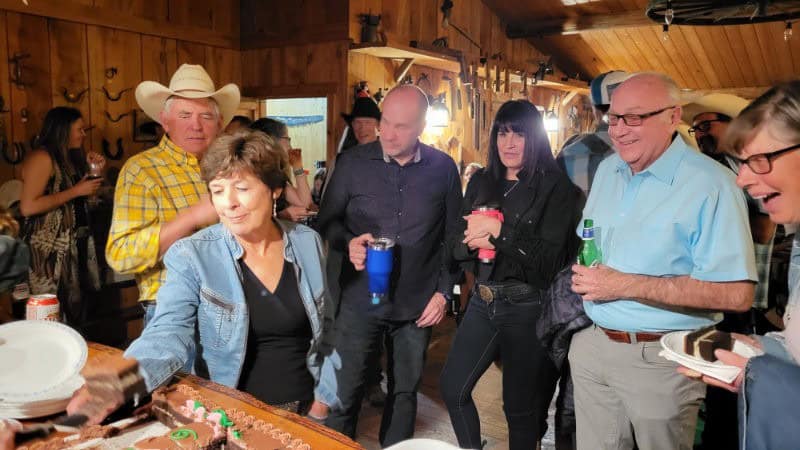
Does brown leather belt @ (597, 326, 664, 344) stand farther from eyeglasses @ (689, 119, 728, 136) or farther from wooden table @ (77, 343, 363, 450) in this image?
eyeglasses @ (689, 119, 728, 136)

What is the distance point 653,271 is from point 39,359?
193 centimetres

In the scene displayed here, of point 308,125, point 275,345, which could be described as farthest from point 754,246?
point 308,125

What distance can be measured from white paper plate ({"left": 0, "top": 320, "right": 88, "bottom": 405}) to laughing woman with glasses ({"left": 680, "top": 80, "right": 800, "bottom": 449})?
1.72 metres

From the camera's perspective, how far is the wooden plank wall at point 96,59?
4551 millimetres

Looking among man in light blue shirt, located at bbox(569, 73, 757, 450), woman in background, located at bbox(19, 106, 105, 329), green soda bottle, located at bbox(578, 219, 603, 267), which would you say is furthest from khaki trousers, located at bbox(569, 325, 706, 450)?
woman in background, located at bbox(19, 106, 105, 329)

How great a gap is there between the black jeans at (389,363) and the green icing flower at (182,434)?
1392mm

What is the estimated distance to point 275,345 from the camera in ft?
6.75

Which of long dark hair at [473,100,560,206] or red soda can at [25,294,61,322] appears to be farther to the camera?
long dark hair at [473,100,560,206]

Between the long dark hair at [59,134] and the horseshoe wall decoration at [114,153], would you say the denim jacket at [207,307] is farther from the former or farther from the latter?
the horseshoe wall decoration at [114,153]

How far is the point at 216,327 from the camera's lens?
1.94m

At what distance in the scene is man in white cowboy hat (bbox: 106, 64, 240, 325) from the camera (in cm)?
231

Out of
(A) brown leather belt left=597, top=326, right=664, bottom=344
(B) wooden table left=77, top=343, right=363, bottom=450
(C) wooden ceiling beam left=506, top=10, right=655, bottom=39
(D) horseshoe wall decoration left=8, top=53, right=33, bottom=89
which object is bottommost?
(B) wooden table left=77, top=343, right=363, bottom=450

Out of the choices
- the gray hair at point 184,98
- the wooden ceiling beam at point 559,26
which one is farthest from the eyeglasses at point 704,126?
the wooden ceiling beam at point 559,26

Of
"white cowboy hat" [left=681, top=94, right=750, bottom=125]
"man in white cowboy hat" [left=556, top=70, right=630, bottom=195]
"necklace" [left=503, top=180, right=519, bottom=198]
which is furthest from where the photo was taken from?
"white cowboy hat" [left=681, top=94, right=750, bottom=125]
